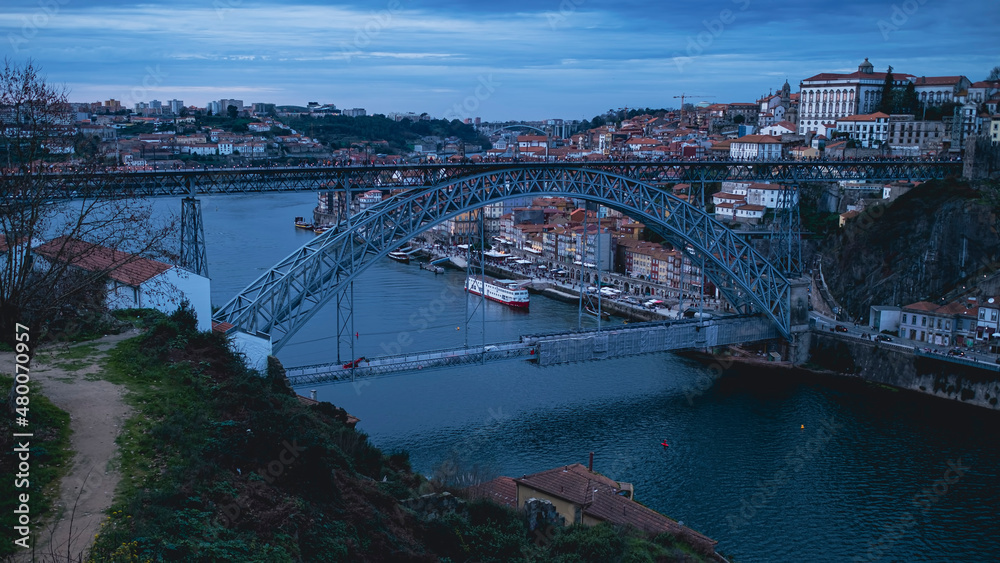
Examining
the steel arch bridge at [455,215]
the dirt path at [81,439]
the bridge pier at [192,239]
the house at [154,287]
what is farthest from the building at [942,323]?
the dirt path at [81,439]

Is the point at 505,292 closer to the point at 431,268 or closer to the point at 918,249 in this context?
the point at 431,268

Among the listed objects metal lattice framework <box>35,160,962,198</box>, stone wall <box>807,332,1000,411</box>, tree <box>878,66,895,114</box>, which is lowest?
stone wall <box>807,332,1000,411</box>

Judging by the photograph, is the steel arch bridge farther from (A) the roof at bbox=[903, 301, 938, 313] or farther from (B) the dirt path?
(B) the dirt path

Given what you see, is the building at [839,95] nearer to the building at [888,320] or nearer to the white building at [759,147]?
the white building at [759,147]

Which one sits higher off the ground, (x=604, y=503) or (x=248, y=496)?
(x=248, y=496)

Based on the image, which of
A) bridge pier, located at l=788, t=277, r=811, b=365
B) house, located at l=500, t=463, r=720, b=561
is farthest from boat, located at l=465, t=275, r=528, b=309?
house, located at l=500, t=463, r=720, b=561

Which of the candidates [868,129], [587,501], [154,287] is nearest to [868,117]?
[868,129]

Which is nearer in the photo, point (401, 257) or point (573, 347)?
point (573, 347)
